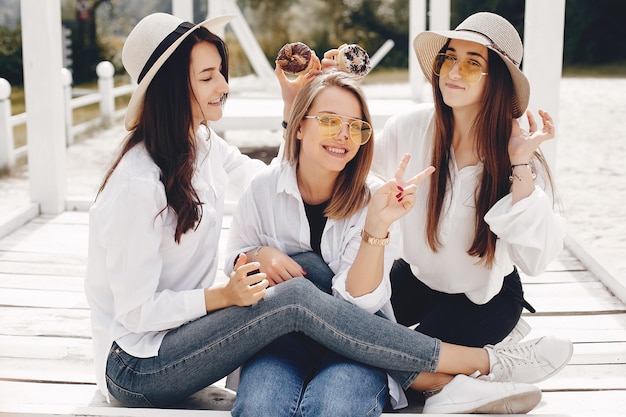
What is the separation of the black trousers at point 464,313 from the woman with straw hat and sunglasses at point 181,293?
202mm

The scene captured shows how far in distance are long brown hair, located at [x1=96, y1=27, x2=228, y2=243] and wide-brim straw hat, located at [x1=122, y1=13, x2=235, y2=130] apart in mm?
30

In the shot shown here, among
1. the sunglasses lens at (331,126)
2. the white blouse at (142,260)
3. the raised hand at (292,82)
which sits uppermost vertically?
the raised hand at (292,82)

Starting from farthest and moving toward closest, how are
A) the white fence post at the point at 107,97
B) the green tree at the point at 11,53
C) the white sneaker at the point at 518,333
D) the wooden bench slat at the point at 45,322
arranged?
the green tree at the point at 11,53 < the white fence post at the point at 107,97 < the wooden bench slat at the point at 45,322 < the white sneaker at the point at 518,333

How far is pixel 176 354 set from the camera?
87.4 inches

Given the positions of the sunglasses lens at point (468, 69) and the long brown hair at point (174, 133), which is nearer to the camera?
the long brown hair at point (174, 133)

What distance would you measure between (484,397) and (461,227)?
54 cm

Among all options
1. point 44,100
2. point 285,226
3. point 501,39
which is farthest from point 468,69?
point 44,100

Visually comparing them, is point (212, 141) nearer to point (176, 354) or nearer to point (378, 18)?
point (176, 354)

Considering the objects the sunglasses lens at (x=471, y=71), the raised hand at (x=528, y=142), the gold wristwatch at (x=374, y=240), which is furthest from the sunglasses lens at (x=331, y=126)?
the raised hand at (x=528, y=142)

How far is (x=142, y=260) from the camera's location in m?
2.18

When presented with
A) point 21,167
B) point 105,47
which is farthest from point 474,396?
point 105,47

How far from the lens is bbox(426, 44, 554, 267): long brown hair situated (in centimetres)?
247

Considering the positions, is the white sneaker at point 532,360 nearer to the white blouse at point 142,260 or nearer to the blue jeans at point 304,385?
the blue jeans at point 304,385

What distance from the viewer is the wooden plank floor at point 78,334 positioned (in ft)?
8.04
